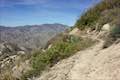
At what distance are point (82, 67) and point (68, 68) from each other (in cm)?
42

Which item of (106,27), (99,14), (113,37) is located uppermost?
(99,14)

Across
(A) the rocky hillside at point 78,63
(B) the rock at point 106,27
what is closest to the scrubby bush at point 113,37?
(A) the rocky hillside at point 78,63

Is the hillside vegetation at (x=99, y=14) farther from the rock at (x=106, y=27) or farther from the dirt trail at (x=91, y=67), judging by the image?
the dirt trail at (x=91, y=67)

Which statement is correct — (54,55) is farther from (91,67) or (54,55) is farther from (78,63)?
(91,67)

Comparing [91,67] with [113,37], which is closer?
[91,67]

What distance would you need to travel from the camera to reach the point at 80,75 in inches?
255

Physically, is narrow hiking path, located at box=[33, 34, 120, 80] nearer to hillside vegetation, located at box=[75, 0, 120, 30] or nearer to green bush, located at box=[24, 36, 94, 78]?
green bush, located at box=[24, 36, 94, 78]

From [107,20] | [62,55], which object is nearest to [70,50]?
[62,55]

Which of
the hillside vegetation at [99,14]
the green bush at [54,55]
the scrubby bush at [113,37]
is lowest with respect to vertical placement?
the green bush at [54,55]

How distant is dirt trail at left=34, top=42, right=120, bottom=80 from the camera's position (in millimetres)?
6195

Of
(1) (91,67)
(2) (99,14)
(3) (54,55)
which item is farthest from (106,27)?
(1) (91,67)

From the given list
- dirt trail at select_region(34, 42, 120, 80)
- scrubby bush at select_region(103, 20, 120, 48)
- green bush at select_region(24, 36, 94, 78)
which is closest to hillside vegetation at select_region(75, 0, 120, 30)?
green bush at select_region(24, 36, 94, 78)

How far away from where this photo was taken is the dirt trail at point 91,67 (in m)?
6.20

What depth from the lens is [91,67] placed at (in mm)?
6867
